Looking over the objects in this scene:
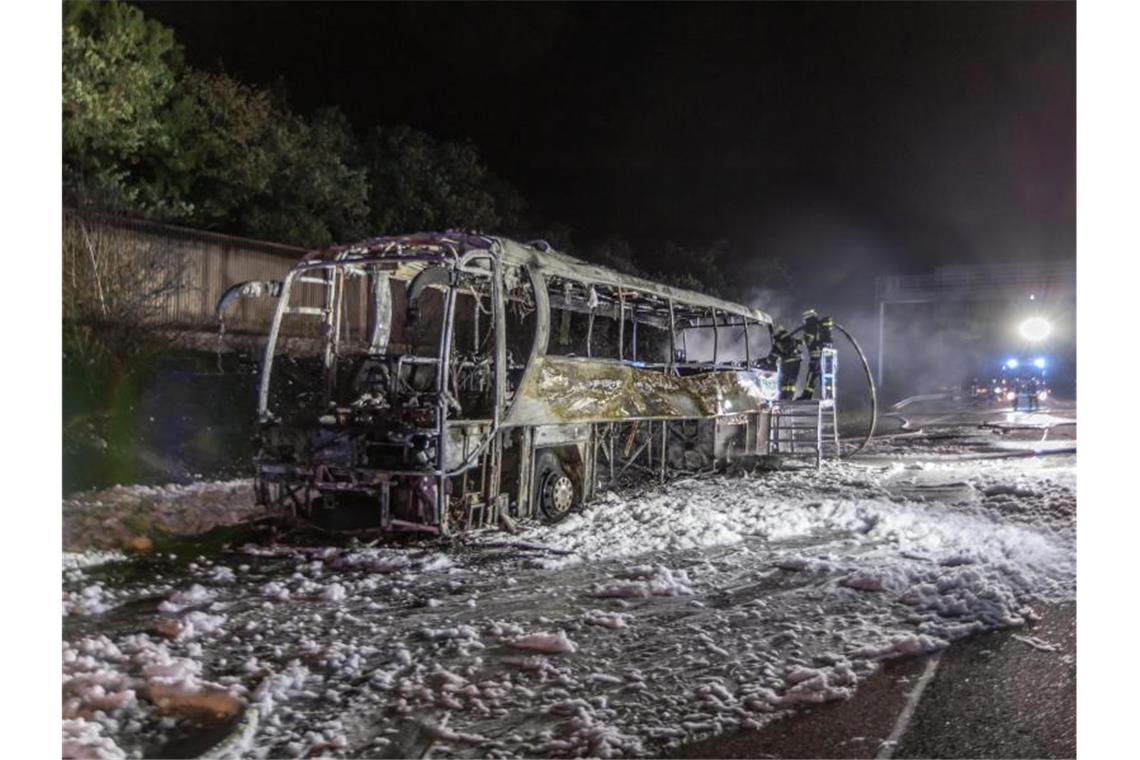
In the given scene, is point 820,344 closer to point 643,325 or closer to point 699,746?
point 643,325

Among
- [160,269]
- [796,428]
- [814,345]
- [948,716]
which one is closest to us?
[948,716]

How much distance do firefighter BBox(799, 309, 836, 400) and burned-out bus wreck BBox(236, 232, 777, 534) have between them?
3162 mm

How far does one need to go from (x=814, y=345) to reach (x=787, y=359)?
462 millimetres

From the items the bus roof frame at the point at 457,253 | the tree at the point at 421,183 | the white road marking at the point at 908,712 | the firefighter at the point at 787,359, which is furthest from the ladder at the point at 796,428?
the white road marking at the point at 908,712

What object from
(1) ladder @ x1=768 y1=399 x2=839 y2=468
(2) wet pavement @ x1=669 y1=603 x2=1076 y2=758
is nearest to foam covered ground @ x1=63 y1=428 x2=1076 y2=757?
(2) wet pavement @ x1=669 y1=603 x2=1076 y2=758

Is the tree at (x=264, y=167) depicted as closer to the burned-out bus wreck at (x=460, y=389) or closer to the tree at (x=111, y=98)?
the tree at (x=111, y=98)

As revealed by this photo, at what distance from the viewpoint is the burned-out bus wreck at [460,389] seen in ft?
23.8

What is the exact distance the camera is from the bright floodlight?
12.4 m

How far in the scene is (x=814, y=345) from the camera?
14.5 meters

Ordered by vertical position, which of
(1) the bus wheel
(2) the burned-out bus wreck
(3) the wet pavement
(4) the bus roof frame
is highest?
(4) the bus roof frame

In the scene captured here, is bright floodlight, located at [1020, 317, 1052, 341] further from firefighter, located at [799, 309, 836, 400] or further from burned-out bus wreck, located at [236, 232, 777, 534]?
burned-out bus wreck, located at [236, 232, 777, 534]

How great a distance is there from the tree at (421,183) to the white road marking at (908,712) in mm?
13528

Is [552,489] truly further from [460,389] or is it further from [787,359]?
[787,359]

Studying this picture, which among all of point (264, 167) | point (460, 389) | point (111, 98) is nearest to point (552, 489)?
point (460, 389)
